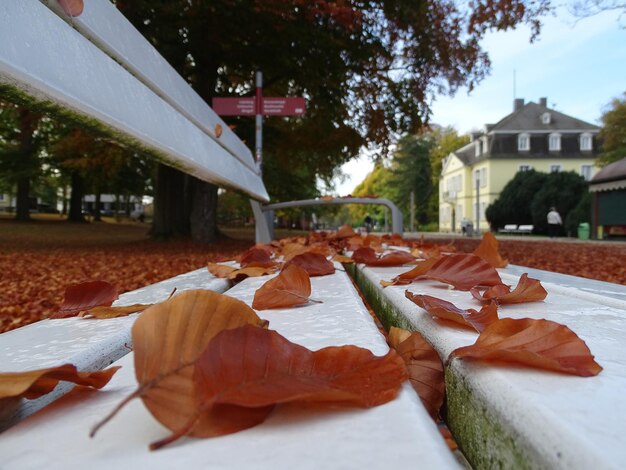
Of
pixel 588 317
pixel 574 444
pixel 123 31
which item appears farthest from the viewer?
pixel 123 31

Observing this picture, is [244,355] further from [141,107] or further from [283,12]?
[283,12]

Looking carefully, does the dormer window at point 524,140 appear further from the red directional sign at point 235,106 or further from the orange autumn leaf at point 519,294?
the orange autumn leaf at point 519,294

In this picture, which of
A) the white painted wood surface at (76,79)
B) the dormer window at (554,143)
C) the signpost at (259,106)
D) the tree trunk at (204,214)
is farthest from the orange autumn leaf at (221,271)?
the dormer window at (554,143)

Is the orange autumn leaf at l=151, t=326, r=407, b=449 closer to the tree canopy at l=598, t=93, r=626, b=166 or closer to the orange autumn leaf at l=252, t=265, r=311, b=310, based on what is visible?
the orange autumn leaf at l=252, t=265, r=311, b=310

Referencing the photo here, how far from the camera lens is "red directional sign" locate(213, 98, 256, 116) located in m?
5.91

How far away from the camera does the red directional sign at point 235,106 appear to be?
233 inches

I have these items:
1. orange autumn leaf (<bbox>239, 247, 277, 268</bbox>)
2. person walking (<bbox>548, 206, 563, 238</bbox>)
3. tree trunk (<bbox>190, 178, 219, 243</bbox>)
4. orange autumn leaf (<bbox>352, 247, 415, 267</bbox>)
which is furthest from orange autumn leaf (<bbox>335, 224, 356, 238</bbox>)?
person walking (<bbox>548, 206, 563, 238</bbox>)

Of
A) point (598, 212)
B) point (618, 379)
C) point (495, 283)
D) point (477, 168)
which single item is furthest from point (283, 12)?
point (477, 168)

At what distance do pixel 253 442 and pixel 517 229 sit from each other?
32345mm

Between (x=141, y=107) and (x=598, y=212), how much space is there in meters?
19.1

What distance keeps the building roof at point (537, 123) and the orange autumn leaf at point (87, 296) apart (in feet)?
147

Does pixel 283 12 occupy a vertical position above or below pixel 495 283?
above

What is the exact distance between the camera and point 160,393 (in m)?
0.37

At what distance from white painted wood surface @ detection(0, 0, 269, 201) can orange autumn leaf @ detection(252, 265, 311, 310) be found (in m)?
0.39
